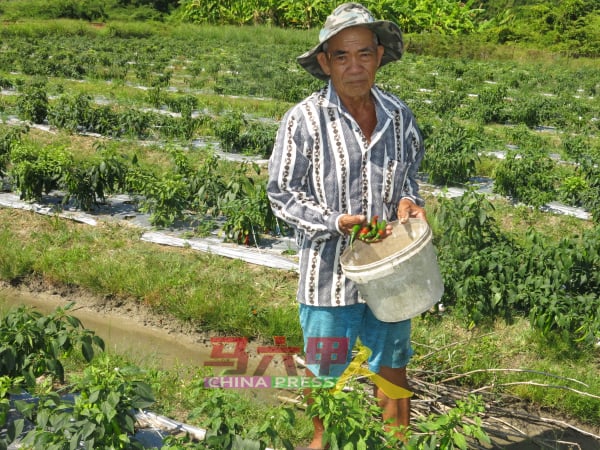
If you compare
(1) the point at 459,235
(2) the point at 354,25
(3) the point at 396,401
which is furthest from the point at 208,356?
(2) the point at 354,25

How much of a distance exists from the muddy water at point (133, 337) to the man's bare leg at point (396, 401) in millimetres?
1559

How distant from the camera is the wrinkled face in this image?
2.53 meters

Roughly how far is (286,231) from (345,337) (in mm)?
2781

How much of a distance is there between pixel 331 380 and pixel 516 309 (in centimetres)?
204

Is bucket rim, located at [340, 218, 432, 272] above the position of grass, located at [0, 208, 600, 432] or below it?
above

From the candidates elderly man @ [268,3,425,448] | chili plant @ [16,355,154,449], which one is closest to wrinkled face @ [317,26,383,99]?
elderly man @ [268,3,425,448]

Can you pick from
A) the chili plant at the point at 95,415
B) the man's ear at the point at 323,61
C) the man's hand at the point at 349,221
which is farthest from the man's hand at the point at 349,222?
the chili plant at the point at 95,415

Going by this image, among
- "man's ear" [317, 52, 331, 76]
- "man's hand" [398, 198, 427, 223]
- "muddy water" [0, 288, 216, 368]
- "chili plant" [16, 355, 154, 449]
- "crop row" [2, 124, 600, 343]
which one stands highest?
"man's ear" [317, 52, 331, 76]

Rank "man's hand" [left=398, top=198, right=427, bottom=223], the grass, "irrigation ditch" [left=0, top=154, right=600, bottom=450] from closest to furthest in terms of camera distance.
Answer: "man's hand" [left=398, top=198, right=427, bottom=223], "irrigation ditch" [left=0, top=154, right=600, bottom=450], the grass

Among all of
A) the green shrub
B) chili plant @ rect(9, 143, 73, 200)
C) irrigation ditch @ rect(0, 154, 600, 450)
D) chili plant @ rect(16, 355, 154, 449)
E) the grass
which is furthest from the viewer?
the green shrub

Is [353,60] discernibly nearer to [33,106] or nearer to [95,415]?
[95,415]

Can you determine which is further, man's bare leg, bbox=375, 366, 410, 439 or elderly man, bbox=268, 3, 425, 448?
man's bare leg, bbox=375, 366, 410, 439

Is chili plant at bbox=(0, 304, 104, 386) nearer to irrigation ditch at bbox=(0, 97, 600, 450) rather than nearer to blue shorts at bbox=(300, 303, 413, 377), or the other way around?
irrigation ditch at bbox=(0, 97, 600, 450)

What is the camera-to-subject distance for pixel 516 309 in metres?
4.36
